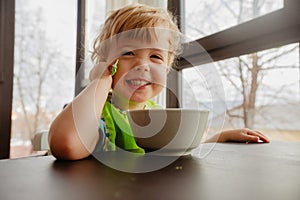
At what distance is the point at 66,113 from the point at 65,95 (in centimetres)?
223

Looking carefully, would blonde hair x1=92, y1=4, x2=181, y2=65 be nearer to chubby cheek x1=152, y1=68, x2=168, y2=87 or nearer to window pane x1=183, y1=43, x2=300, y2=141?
chubby cheek x1=152, y1=68, x2=168, y2=87

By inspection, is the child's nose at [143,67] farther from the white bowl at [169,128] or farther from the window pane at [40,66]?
the window pane at [40,66]

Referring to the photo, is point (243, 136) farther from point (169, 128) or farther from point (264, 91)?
point (264, 91)

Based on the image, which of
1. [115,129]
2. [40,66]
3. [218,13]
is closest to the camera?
[115,129]

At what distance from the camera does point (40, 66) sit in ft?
8.95

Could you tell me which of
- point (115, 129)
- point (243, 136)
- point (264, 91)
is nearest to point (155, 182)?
point (115, 129)

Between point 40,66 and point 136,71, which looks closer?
point 136,71

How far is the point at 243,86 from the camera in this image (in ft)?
4.65

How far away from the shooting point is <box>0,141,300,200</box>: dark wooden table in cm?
24

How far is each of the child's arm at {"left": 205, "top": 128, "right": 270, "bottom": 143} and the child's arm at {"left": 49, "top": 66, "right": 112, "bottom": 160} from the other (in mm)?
421

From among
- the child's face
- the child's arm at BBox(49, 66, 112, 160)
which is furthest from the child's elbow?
the child's face

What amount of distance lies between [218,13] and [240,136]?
914 millimetres

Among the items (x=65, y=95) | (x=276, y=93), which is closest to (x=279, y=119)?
(x=276, y=93)

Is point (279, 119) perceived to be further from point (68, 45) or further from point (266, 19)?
point (68, 45)
